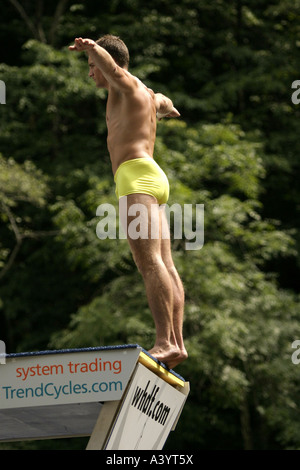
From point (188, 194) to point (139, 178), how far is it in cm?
695

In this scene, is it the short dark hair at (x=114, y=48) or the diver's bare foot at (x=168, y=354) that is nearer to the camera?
the diver's bare foot at (x=168, y=354)

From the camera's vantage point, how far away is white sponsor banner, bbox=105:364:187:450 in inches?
160

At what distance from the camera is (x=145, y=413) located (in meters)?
4.21

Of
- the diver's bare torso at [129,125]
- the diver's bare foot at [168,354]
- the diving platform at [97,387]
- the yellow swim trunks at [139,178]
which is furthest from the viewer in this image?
the diver's bare torso at [129,125]

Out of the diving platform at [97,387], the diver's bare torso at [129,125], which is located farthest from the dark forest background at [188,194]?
the diving platform at [97,387]

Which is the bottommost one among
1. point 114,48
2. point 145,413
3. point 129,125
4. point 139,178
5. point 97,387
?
point 145,413

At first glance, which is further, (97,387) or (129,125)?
(129,125)

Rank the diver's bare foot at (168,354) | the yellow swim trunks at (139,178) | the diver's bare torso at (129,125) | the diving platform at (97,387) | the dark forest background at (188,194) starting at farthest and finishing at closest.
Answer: the dark forest background at (188,194) < the diver's bare torso at (129,125) < the yellow swim trunks at (139,178) < the diver's bare foot at (168,354) < the diving platform at (97,387)

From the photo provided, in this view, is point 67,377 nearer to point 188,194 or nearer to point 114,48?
point 114,48

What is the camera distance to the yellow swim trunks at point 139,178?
14.9 feet

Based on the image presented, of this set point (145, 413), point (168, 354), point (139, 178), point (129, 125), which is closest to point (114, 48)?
point (129, 125)

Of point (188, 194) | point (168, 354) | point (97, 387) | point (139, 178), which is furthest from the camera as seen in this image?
point (188, 194)

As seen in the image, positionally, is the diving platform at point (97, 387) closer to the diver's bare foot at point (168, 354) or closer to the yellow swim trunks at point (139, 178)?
the diver's bare foot at point (168, 354)

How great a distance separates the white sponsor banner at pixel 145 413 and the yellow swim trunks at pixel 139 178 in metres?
0.93
